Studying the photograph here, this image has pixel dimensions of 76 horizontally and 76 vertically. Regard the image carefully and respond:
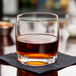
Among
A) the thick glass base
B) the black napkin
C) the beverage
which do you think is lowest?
the black napkin

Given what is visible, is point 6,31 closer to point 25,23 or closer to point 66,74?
point 25,23

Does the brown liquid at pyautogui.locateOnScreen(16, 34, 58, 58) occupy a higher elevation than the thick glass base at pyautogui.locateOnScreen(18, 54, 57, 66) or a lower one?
higher

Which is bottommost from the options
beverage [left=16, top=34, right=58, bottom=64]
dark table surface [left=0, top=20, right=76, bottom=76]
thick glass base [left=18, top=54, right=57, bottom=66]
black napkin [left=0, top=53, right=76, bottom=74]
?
dark table surface [left=0, top=20, right=76, bottom=76]

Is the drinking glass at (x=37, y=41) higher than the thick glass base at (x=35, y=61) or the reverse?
higher

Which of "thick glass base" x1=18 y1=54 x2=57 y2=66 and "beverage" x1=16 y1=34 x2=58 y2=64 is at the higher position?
"beverage" x1=16 y1=34 x2=58 y2=64

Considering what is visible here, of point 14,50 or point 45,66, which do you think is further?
point 14,50

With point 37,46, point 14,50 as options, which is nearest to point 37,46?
point 37,46

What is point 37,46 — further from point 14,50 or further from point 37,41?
point 14,50
